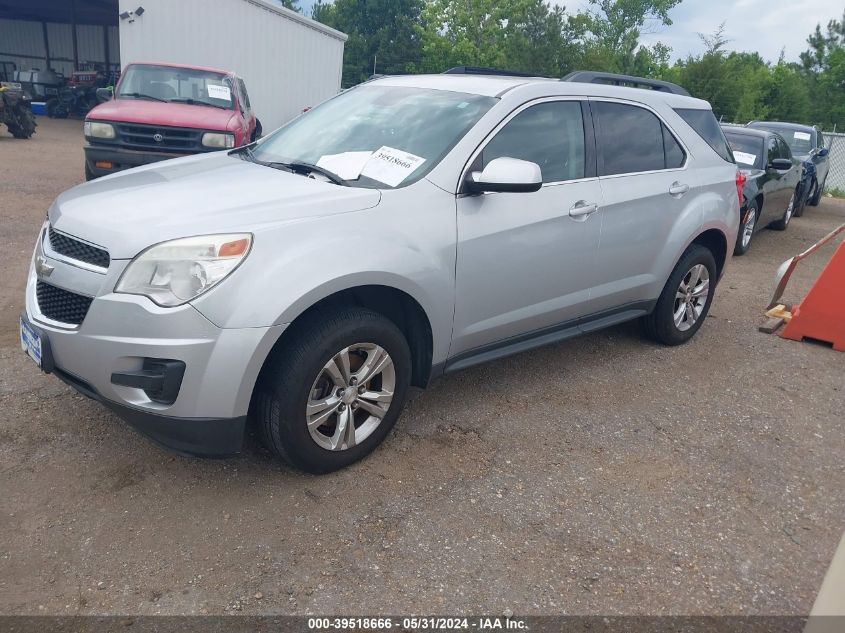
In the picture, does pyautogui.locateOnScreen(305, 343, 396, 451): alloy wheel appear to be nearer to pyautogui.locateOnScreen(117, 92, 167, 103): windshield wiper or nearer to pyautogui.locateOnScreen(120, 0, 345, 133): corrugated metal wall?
pyautogui.locateOnScreen(117, 92, 167, 103): windshield wiper

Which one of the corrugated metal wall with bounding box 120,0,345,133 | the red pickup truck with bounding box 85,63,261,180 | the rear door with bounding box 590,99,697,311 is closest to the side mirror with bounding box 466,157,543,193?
the rear door with bounding box 590,99,697,311

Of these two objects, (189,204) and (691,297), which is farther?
(691,297)

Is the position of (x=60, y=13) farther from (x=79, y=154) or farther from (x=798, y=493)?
(x=798, y=493)

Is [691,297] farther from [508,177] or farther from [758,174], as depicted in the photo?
[758,174]

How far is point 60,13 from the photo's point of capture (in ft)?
94.6

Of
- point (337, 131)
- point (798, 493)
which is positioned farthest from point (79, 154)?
point (798, 493)

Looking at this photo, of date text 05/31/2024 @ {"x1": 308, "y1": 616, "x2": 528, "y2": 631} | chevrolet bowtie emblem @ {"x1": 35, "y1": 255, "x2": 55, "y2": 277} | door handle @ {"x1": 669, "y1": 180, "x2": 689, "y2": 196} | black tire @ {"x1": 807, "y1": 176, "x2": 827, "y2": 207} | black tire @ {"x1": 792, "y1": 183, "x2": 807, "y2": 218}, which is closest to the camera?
date text 05/31/2024 @ {"x1": 308, "y1": 616, "x2": 528, "y2": 631}

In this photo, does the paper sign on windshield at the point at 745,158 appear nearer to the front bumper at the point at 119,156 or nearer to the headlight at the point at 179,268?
the front bumper at the point at 119,156

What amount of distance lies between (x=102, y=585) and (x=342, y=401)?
1.16 meters

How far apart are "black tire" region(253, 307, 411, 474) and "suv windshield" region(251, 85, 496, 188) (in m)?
0.71

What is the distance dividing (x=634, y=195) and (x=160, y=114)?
6.10 metres

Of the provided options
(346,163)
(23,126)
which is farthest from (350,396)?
(23,126)

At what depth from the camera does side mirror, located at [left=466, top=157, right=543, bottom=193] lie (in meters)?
3.27

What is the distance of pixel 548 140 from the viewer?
388cm
